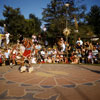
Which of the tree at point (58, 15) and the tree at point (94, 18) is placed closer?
the tree at point (58, 15)

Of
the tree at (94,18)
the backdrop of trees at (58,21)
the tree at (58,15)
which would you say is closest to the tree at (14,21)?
the backdrop of trees at (58,21)

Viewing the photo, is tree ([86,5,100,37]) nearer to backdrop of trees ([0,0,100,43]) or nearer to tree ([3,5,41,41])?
backdrop of trees ([0,0,100,43])

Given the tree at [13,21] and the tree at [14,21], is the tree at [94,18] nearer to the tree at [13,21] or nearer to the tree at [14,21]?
the tree at [14,21]

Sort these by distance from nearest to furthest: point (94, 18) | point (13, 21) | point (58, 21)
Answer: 1. point (58, 21)
2. point (13, 21)
3. point (94, 18)

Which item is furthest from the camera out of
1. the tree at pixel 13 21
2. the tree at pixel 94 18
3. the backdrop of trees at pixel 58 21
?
the tree at pixel 94 18

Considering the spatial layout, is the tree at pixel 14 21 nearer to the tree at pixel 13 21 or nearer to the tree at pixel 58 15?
the tree at pixel 13 21

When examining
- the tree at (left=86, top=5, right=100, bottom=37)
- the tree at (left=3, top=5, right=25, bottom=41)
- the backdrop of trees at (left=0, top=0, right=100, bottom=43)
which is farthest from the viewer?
the tree at (left=86, top=5, right=100, bottom=37)

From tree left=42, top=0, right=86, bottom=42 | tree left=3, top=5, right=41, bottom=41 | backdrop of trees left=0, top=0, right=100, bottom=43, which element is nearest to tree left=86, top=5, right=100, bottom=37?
backdrop of trees left=0, top=0, right=100, bottom=43

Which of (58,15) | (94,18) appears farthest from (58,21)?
(94,18)

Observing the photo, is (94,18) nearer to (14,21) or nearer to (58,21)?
(58,21)

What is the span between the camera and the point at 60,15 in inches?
941

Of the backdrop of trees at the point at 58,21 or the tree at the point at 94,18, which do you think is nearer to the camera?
the backdrop of trees at the point at 58,21

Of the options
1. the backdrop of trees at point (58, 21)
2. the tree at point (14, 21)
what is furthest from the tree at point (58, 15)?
the tree at point (14, 21)

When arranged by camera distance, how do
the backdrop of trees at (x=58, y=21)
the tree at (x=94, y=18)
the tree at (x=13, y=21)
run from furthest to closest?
the tree at (x=94, y=18), the tree at (x=13, y=21), the backdrop of trees at (x=58, y=21)
